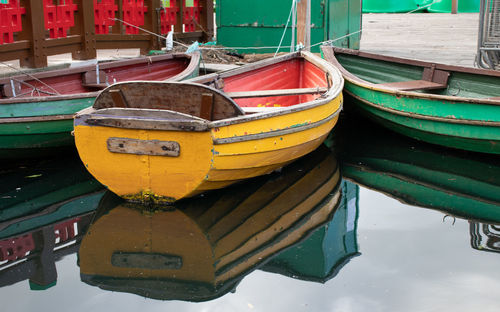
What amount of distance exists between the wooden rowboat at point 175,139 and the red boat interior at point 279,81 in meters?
1.86

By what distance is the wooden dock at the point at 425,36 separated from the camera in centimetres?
1298

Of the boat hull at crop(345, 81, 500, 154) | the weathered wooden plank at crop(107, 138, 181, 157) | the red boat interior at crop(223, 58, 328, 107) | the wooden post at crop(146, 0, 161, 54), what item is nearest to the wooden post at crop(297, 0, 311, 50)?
the red boat interior at crop(223, 58, 328, 107)

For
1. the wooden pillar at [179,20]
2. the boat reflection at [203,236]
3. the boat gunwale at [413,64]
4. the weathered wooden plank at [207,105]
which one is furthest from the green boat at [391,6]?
the weathered wooden plank at [207,105]

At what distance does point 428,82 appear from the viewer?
806 cm

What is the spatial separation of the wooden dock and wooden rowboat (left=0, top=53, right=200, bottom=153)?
21.4ft

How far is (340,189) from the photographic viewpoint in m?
5.93

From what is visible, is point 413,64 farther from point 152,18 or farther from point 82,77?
point 152,18

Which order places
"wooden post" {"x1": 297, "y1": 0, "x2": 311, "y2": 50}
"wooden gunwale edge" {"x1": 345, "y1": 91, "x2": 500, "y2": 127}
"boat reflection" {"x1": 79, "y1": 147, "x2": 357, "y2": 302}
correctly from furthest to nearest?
1. "wooden post" {"x1": 297, "y1": 0, "x2": 311, "y2": 50}
2. "wooden gunwale edge" {"x1": 345, "y1": 91, "x2": 500, "y2": 127}
3. "boat reflection" {"x1": 79, "y1": 147, "x2": 357, "y2": 302}

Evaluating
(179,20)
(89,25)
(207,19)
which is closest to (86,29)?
(89,25)

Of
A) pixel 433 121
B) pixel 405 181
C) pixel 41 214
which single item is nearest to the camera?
pixel 41 214

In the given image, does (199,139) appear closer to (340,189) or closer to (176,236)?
(176,236)

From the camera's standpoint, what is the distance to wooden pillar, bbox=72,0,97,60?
1010 centimetres

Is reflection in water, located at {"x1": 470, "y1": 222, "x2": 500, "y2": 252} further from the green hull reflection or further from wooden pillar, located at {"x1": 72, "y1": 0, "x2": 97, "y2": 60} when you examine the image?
wooden pillar, located at {"x1": 72, "y1": 0, "x2": 97, "y2": 60}

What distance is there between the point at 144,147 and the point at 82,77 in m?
3.20
